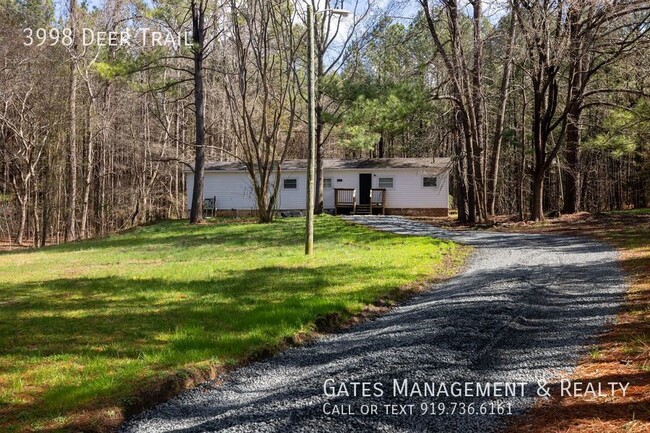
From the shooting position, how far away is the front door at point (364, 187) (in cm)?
2573

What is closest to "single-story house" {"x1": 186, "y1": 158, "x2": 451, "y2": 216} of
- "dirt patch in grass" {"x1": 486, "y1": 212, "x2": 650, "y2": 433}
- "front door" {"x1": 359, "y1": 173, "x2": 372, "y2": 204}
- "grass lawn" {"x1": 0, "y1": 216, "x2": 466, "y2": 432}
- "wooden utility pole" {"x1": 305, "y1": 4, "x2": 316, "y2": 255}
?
"front door" {"x1": 359, "y1": 173, "x2": 372, "y2": 204}

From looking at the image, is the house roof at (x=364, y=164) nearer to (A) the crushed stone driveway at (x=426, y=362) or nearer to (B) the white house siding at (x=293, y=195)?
(B) the white house siding at (x=293, y=195)

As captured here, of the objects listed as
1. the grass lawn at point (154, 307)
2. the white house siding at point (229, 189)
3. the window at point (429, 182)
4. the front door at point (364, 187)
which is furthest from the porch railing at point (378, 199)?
the grass lawn at point (154, 307)

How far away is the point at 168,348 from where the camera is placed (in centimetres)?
489

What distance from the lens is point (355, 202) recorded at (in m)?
25.3

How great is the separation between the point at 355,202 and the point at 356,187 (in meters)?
0.94

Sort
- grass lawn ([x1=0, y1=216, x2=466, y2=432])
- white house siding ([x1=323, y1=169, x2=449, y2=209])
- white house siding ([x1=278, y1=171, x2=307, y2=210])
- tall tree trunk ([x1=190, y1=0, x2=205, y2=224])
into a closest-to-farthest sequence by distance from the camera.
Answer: grass lawn ([x1=0, y1=216, x2=466, y2=432]) → tall tree trunk ([x1=190, y1=0, x2=205, y2=224]) → white house siding ([x1=323, y1=169, x2=449, y2=209]) → white house siding ([x1=278, y1=171, x2=307, y2=210])

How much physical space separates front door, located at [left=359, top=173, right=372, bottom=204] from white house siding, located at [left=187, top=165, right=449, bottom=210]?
0.21 metres

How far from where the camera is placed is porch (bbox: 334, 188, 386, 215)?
82.4 ft

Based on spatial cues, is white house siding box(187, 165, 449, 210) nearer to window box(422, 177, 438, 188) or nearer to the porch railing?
window box(422, 177, 438, 188)

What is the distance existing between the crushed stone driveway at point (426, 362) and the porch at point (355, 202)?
57.4ft

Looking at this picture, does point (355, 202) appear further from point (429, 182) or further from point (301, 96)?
point (301, 96)

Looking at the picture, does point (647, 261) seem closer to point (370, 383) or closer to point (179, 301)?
point (370, 383)

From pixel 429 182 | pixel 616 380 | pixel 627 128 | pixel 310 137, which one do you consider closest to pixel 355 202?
pixel 429 182
